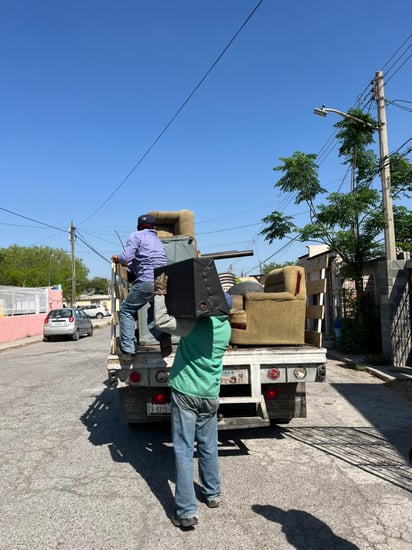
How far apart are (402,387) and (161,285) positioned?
675 centimetres

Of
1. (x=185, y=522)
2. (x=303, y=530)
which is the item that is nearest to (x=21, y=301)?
(x=185, y=522)

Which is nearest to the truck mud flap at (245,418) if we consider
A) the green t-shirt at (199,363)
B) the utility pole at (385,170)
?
the green t-shirt at (199,363)

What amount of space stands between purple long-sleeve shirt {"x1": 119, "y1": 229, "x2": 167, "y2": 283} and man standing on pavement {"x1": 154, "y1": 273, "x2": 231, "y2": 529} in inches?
54.7

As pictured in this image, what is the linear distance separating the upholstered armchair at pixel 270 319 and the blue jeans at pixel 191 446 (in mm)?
1520

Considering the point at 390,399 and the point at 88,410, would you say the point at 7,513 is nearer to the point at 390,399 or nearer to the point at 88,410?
the point at 88,410

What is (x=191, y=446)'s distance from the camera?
3.42 metres

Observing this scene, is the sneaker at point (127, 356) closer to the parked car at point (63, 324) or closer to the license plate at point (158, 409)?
the license plate at point (158, 409)

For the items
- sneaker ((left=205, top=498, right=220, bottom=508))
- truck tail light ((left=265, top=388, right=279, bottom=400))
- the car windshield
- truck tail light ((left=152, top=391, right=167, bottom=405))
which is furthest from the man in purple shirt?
the car windshield

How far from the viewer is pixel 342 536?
10.1ft

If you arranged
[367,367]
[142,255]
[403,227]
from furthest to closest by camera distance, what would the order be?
[403,227], [367,367], [142,255]

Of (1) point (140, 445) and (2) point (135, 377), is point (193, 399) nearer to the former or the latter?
(2) point (135, 377)

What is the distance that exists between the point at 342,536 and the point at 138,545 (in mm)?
1391

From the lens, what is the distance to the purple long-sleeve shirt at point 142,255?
195 inches

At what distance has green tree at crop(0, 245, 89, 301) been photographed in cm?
6028
